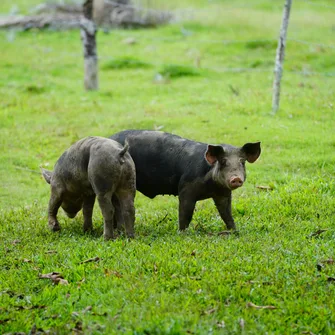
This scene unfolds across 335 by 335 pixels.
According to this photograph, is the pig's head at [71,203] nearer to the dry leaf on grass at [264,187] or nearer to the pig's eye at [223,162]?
the pig's eye at [223,162]

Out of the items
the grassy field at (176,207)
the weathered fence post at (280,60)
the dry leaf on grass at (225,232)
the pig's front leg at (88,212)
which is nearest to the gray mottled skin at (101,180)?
the pig's front leg at (88,212)

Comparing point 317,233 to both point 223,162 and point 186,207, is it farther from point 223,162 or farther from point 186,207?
point 186,207

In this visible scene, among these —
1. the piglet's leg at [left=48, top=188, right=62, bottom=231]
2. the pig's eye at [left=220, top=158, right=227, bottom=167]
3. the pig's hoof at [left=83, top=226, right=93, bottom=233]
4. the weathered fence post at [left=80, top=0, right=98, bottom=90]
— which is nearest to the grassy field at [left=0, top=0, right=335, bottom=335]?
the pig's hoof at [left=83, top=226, right=93, bottom=233]

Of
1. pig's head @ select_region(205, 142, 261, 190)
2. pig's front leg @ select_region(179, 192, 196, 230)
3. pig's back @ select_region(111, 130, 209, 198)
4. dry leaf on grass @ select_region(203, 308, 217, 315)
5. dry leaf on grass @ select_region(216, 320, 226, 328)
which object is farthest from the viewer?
pig's back @ select_region(111, 130, 209, 198)

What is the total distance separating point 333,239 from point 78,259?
2.56 m

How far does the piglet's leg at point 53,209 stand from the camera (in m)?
8.18

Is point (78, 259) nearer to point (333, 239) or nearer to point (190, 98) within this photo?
point (333, 239)

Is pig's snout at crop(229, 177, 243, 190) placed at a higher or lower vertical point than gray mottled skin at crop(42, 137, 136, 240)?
higher

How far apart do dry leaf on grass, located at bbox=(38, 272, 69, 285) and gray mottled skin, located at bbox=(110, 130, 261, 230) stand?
183 cm

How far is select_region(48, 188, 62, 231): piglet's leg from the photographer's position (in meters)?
8.18

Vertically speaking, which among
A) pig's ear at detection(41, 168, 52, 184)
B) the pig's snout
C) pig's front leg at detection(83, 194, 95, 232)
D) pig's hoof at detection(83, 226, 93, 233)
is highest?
the pig's snout

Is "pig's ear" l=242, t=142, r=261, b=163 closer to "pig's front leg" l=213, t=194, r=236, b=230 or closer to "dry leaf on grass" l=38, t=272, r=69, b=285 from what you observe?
"pig's front leg" l=213, t=194, r=236, b=230

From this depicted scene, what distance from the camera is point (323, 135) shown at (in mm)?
12062

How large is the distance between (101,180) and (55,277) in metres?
1.37
